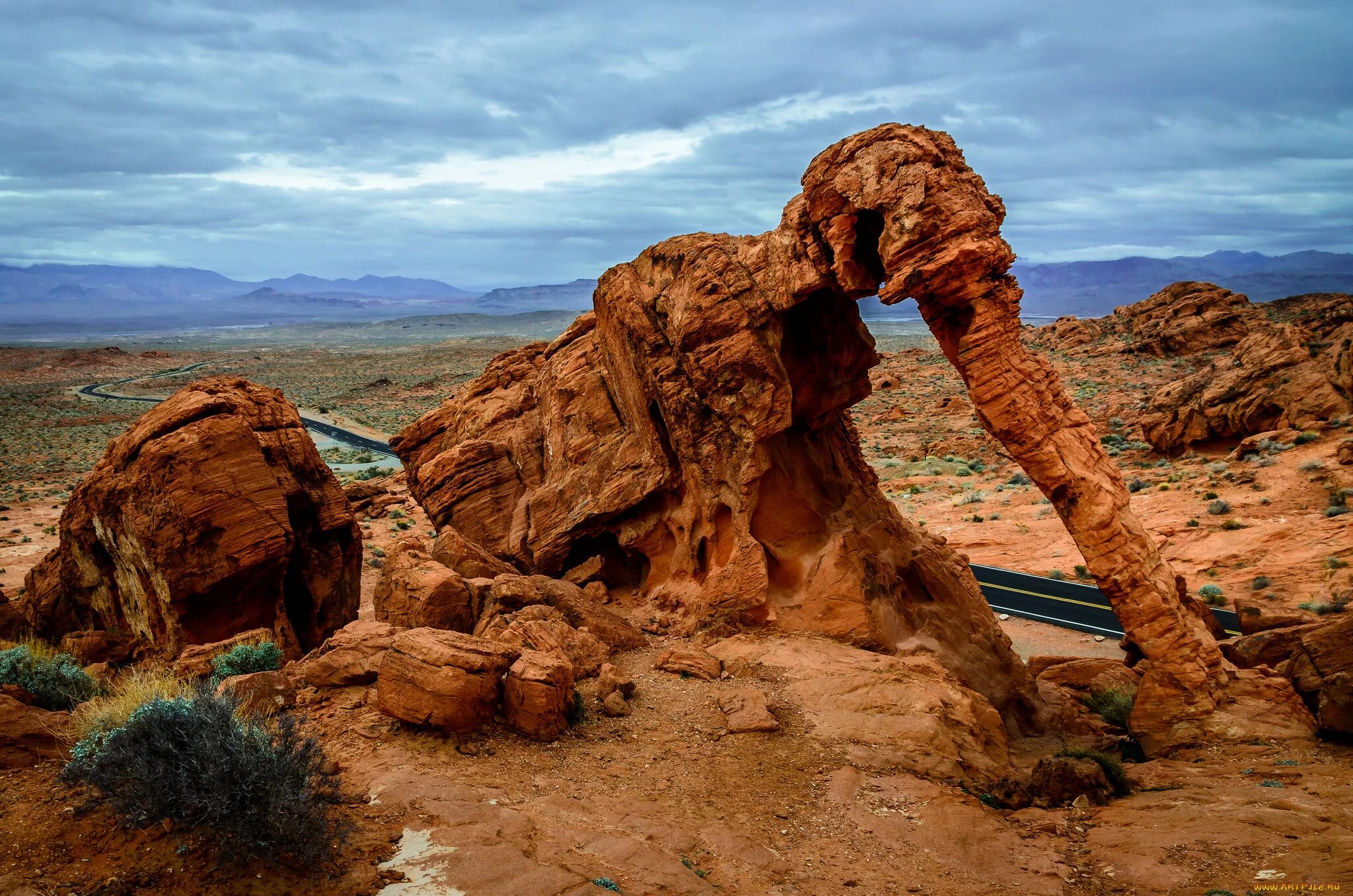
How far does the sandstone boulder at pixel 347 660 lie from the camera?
14.7 m

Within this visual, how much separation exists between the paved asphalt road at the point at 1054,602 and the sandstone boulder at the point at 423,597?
1734 cm

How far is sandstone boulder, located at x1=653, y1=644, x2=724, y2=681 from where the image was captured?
16.4 meters

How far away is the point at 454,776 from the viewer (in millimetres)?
11688

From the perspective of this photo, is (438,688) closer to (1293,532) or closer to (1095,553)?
(1095,553)

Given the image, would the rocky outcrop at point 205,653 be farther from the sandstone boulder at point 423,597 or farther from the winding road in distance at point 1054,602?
the winding road in distance at point 1054,602

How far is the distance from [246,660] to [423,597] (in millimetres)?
3157

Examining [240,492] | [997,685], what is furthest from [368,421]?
[997,685]

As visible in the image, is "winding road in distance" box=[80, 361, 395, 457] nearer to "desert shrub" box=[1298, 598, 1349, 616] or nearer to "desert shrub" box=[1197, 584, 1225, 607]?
"desert shrub" box=[1197, 584, 1225, 607]

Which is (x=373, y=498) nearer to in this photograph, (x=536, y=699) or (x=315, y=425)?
(x=536, y=699)

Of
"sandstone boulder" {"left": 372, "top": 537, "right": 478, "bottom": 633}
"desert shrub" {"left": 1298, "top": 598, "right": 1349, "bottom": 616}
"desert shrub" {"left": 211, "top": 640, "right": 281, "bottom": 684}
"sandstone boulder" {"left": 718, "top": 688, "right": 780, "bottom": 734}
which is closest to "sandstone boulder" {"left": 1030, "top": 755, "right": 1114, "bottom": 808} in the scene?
"sandstone boulder" {"left": 718, "top": 688, "right": 780, "bottom": 734}

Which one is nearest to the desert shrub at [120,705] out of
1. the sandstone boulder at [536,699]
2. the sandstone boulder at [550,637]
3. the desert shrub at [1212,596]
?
the sandstone boulder at [536,699]

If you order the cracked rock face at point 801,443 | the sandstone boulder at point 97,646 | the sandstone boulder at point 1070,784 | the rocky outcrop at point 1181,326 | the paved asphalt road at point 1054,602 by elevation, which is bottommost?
the paved asphalt road at point 1054,602

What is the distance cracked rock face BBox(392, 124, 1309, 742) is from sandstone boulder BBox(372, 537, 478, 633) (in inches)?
151

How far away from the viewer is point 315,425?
87.0 metres
